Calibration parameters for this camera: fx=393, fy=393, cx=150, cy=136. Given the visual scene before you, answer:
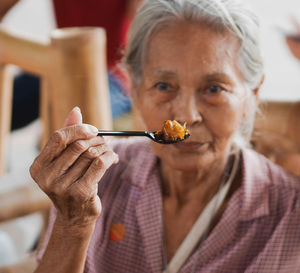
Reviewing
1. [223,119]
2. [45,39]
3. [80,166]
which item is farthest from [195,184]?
[45,39]

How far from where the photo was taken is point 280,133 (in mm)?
1724

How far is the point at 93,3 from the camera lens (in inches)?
115

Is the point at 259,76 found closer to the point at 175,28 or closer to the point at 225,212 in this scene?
the point at 175,28

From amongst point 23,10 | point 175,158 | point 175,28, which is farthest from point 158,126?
point 23,10

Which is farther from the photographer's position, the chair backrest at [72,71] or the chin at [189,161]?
the chair backrest at [72,71]

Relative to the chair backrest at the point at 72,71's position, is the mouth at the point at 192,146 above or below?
below

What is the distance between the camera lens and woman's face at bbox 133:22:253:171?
→ 1.32m

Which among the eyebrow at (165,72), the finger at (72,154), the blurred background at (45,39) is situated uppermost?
the eyebrow at (165,72)

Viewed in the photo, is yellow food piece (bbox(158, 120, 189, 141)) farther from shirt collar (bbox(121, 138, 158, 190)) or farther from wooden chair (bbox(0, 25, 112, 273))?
wooden chair (bbox(0, 25, 112, 273))

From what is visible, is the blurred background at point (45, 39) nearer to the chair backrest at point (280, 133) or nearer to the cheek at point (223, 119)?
the chair backrest at point (280, 133)

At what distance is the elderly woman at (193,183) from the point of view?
132 centimetres

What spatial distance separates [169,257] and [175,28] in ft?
2.77

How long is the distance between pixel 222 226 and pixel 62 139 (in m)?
0.72

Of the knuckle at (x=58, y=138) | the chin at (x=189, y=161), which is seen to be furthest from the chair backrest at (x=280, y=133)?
the knuckle at (x=58, y=138)
